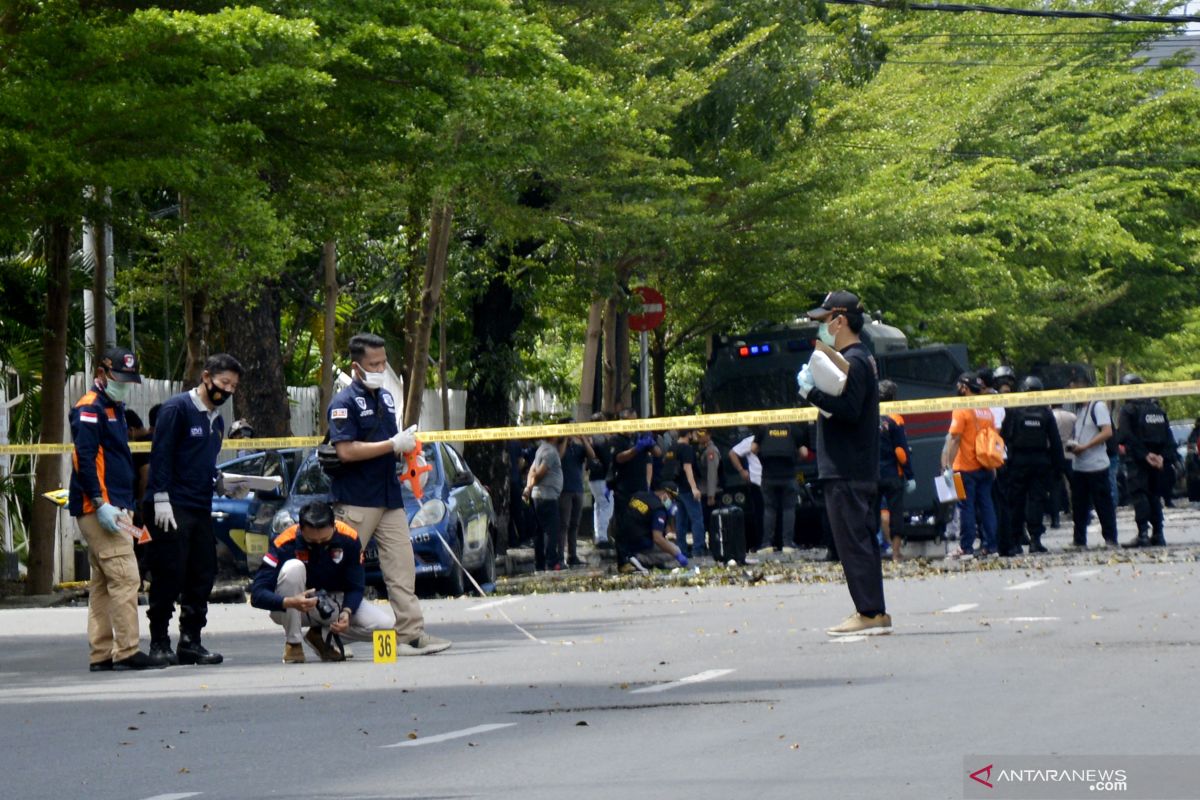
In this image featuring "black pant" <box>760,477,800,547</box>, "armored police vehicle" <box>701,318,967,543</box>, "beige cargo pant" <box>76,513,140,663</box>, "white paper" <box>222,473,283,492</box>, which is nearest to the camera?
"beige cargo pant" <box>76,513,140,663</box>

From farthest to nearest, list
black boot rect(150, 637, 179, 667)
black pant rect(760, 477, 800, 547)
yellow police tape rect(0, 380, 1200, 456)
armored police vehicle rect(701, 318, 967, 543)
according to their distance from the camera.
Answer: armored police vehicle rect(701, 318, 967, 543) < black pant rect(760, 477, 800, 547) < yellow police tape rect(0, 380, 1200, 456) < black boot rect(150, 637, 179, 667)

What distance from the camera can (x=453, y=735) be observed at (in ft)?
29.3

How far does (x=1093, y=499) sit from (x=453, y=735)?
48.5ft

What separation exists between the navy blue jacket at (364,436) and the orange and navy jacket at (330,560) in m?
0.26

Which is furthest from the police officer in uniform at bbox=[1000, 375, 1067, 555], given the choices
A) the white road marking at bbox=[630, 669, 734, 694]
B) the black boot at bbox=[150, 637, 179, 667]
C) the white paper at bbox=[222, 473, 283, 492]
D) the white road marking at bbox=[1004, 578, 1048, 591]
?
the white road marking at bbox=[630, 669, 734, 694]

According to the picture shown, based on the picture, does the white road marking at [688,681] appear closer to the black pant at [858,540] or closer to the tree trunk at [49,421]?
the black pant at [858,540]

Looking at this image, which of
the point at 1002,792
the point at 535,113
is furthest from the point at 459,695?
the point at 535,113

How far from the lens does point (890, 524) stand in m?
22.2

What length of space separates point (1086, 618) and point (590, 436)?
12.4 m

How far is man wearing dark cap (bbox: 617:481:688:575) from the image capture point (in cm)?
2233

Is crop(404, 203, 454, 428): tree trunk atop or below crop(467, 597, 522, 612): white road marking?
atop

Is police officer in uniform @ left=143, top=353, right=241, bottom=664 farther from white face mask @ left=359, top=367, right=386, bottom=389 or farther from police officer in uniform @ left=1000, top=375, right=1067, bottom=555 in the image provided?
police officer in uniform @ left=1000, top=375, right=1067, bottom=555

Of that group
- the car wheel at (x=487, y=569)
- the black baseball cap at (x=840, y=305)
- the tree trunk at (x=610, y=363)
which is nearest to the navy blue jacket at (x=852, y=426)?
the black baseball cap at (x=840, y=305)

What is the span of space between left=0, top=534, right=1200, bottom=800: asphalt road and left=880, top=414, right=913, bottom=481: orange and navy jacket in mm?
6148
